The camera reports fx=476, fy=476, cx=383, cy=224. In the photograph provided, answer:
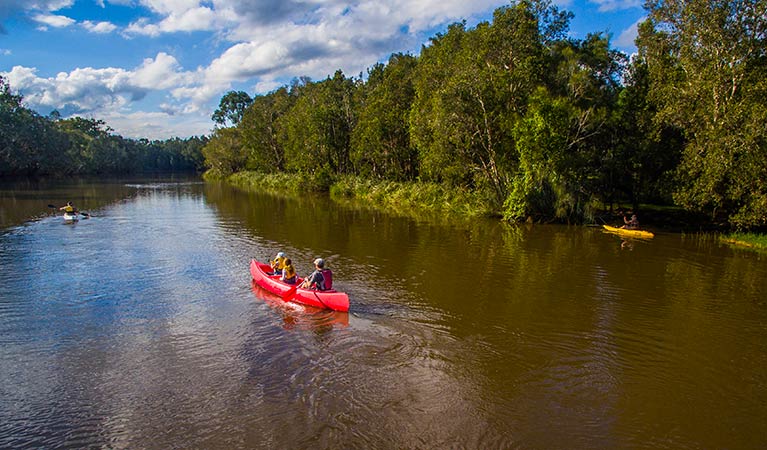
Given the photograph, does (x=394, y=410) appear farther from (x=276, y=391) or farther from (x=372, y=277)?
(x=372, y=277)

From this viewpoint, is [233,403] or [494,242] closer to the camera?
[233,403]

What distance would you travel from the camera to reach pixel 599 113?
84.9ft

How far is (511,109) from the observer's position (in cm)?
2706

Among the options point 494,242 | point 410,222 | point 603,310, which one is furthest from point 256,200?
point 603,310

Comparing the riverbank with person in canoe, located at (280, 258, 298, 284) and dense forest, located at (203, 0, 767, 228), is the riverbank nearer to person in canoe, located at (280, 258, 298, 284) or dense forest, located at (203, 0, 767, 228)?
dense forest, located at (203, 0, 767, 228)

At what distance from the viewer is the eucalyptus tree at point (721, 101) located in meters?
19.0

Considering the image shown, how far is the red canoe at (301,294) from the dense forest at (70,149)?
229 ft

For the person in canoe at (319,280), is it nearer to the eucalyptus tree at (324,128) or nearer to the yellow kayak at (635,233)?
the yellow kayak at (635,233)

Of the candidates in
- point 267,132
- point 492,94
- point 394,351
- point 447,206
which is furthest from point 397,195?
point 267,132

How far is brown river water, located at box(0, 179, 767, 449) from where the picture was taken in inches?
283

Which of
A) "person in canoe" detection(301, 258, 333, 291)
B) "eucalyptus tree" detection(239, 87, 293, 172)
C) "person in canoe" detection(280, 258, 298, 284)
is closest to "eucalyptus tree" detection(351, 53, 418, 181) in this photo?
"eucalyptus tree" detection(239, 87, 293, 172)

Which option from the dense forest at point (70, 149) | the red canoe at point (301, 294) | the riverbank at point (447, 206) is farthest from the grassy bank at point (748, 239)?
the dense forest at point (70, 149)

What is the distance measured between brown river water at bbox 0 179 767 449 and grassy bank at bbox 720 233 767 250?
99 cm

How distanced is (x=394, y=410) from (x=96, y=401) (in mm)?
4996
